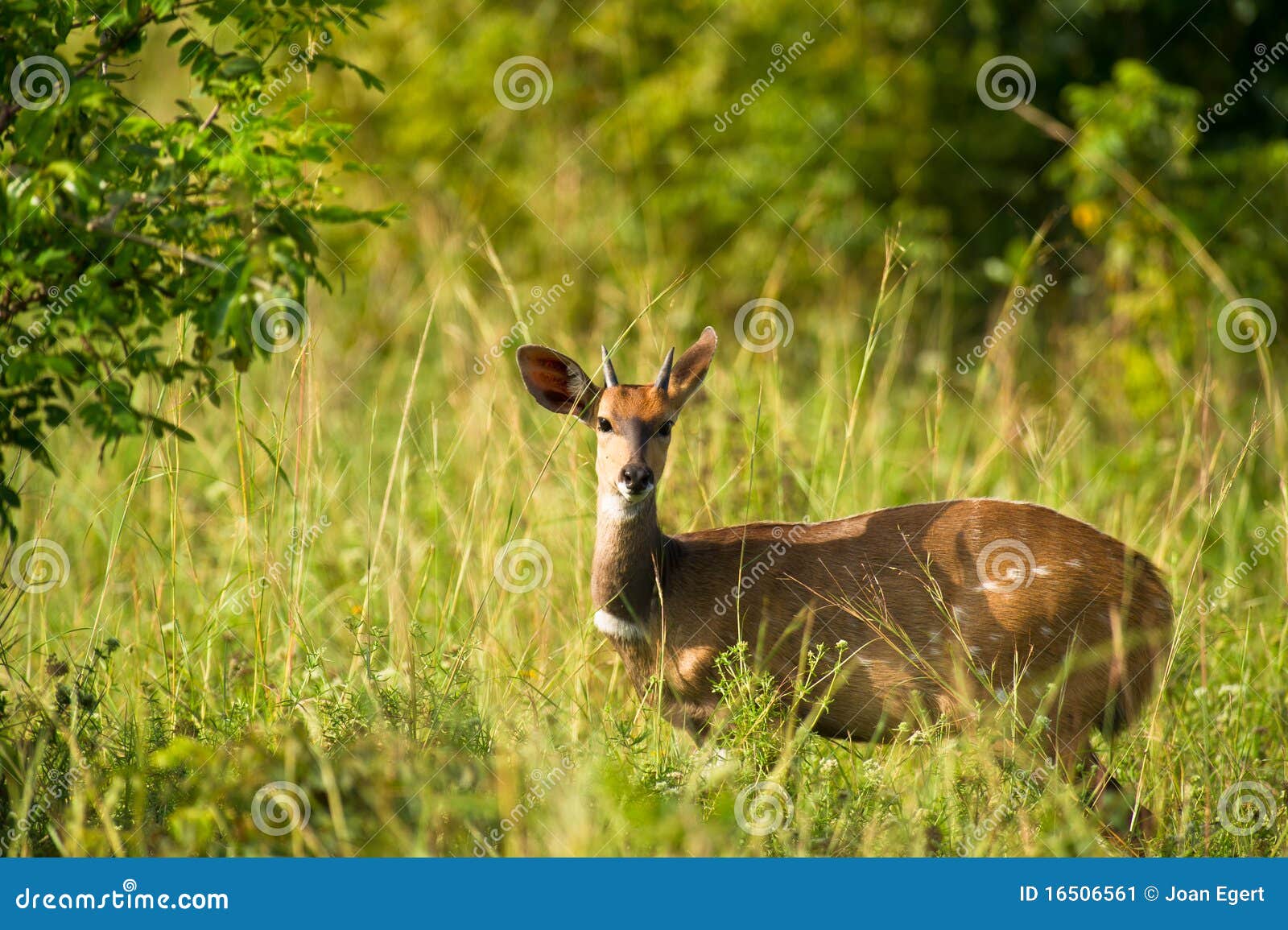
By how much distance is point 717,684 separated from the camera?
4.84m

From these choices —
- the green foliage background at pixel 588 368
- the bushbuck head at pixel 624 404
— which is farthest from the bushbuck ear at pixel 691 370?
the green foliage background at pixel 588 368

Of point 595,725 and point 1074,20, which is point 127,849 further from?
point 1074,20

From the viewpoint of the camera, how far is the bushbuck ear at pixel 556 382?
5242 mm

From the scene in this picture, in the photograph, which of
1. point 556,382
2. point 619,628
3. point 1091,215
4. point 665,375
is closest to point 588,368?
point 556,382

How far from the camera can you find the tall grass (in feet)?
14.2

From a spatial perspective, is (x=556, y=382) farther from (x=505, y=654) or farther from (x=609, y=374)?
(x=505, y=654)

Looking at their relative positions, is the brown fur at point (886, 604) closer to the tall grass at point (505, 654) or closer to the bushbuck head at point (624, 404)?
the bushbuck head at point (624, 404)

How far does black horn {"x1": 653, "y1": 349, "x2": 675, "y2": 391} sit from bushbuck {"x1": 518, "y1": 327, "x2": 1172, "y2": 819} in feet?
0.05

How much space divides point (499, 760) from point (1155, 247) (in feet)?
Result: 22.6

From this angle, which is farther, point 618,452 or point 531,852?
point 618,452

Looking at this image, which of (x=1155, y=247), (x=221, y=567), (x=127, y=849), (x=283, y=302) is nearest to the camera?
(x=283, y=302)

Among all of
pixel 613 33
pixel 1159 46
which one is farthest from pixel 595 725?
pixel 1159 46

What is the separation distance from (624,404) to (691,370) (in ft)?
1.31

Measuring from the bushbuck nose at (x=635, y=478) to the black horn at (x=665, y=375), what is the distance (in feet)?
1.36
